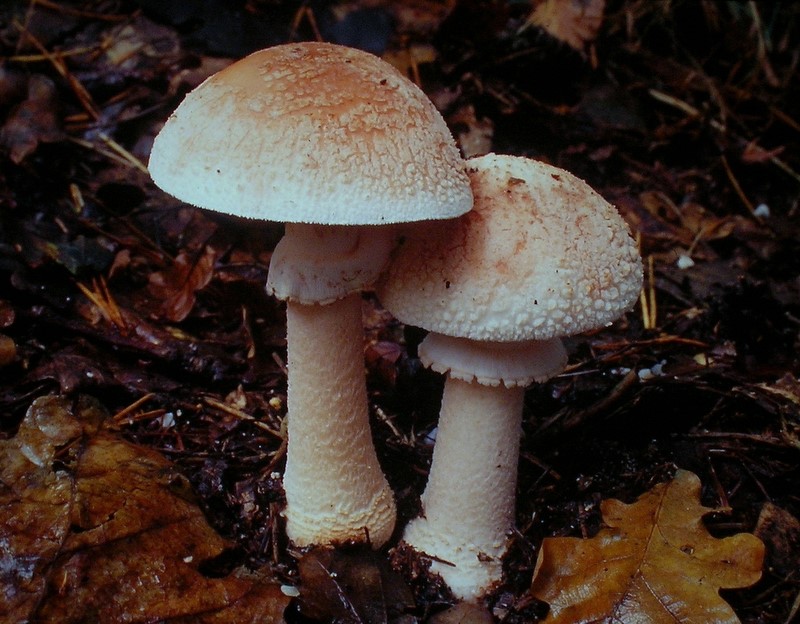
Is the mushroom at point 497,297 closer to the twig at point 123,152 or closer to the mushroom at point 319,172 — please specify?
the mushroom at point 319,172

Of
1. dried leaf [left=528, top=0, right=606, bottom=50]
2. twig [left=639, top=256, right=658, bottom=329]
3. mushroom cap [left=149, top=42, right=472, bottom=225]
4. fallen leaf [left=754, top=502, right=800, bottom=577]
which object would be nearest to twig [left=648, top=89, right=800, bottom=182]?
dried leaf [left=528, top=0, right=606, bottom=50]

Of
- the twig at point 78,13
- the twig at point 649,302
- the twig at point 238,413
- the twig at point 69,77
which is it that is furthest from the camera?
the twig at point 78,13

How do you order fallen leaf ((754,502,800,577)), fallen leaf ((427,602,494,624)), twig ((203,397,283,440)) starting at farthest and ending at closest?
twig ((203,397,283,440)) < fallen leaf ((754,502,800,577)) < fallen leaf ((427,602,494,624))

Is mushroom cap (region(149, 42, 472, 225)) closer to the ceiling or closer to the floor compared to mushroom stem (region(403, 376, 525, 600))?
closer to the ceiling

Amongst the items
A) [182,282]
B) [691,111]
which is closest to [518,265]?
[182,282]

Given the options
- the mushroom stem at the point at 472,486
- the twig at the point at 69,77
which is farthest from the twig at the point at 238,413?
the twig at the point at 69,77

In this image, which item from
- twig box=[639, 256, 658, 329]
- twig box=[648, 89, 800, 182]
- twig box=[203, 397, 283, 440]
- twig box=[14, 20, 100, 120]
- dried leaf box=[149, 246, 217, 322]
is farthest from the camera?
twig box=[648, 89, 800, 182]

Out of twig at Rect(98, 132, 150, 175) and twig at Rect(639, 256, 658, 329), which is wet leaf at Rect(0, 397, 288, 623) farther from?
twig at Rect(639, 256, 658, 329)

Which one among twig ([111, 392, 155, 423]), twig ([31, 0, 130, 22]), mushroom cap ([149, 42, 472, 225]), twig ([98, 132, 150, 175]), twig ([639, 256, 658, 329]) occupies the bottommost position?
twig ([639, 256, 658, 329])

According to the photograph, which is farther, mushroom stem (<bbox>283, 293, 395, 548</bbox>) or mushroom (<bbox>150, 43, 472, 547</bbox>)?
mushroom stem (<bbox>283, 293, 395, 548</bbox>)
